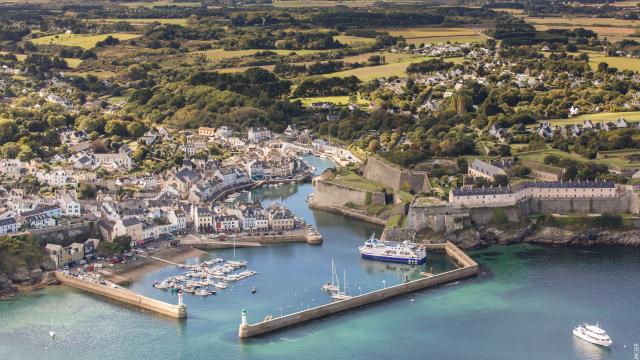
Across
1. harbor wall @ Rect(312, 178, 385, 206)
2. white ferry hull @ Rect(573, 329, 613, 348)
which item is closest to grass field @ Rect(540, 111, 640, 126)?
harbor wall @ Rect(312, 178, 385, 206)

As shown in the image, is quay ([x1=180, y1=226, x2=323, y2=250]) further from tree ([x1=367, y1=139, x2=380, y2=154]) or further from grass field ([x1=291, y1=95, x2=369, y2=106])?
grass field ([x1=291, y1=95, x2=369, y2=106])

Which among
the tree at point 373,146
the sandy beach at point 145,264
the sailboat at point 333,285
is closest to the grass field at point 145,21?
the tree at point 373,146

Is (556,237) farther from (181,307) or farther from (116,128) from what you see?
(116,128)

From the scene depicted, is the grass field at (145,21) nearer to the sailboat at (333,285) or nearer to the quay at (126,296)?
the quay at (126,296)

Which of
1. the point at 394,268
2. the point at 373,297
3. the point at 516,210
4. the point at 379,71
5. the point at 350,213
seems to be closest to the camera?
the point at 373,297

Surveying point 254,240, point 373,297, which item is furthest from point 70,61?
point 373,297
